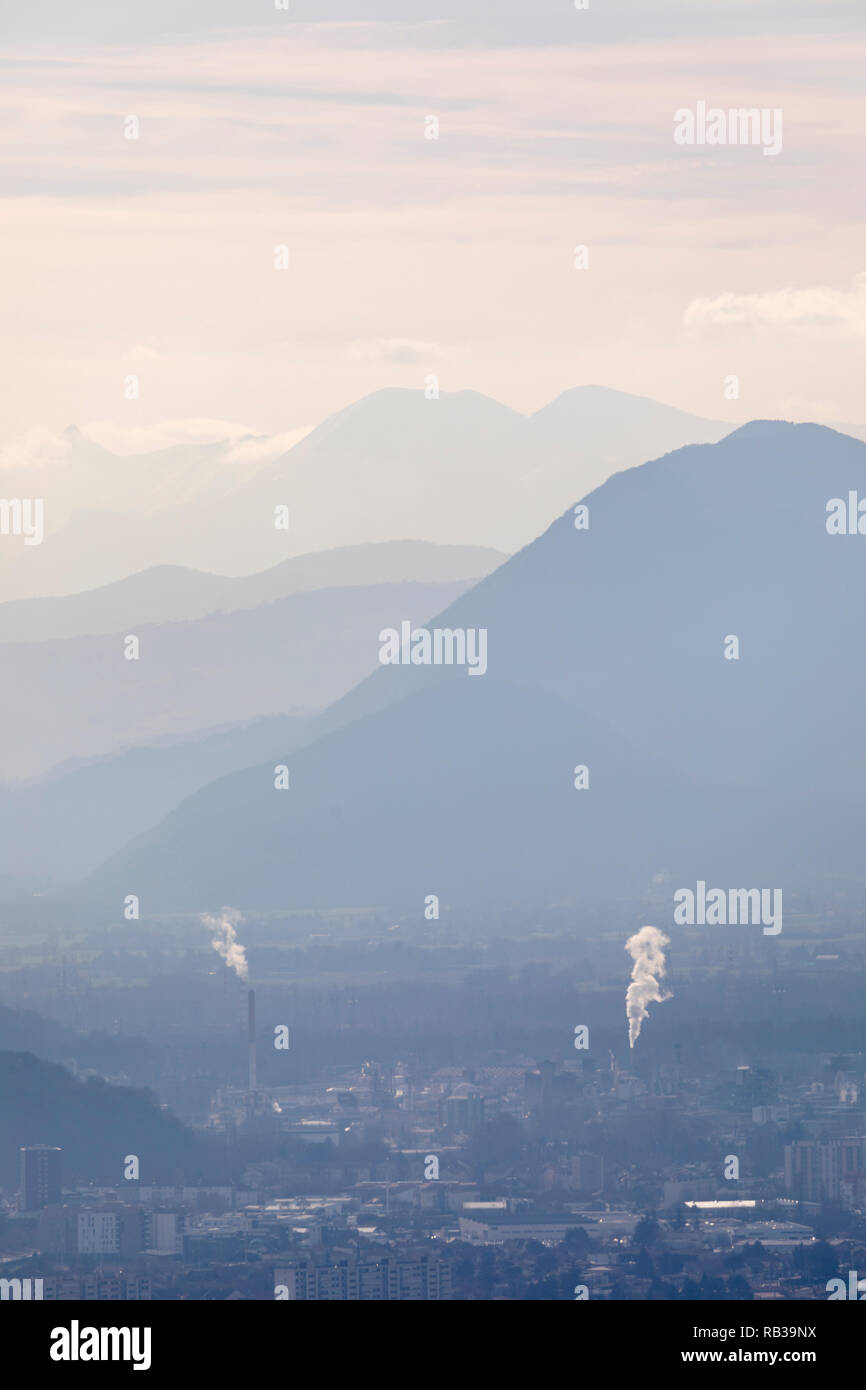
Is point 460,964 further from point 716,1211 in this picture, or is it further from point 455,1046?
point 716,1211

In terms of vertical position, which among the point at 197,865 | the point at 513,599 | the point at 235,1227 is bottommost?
the point at 235,1227

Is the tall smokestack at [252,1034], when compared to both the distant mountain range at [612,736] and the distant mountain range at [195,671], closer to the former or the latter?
the distant mountain range at [612,736]

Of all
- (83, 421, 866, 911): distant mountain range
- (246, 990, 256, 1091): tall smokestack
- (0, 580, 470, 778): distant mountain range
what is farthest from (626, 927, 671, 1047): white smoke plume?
(0, 580, 470, 778): distant mountain range

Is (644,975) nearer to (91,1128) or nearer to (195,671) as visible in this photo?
(91,1128)

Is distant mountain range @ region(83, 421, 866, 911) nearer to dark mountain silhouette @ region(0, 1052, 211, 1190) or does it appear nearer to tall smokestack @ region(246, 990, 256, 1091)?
tall smokestack @ region(246, 990, 256, 1091)

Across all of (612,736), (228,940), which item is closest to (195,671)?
(612,736)
